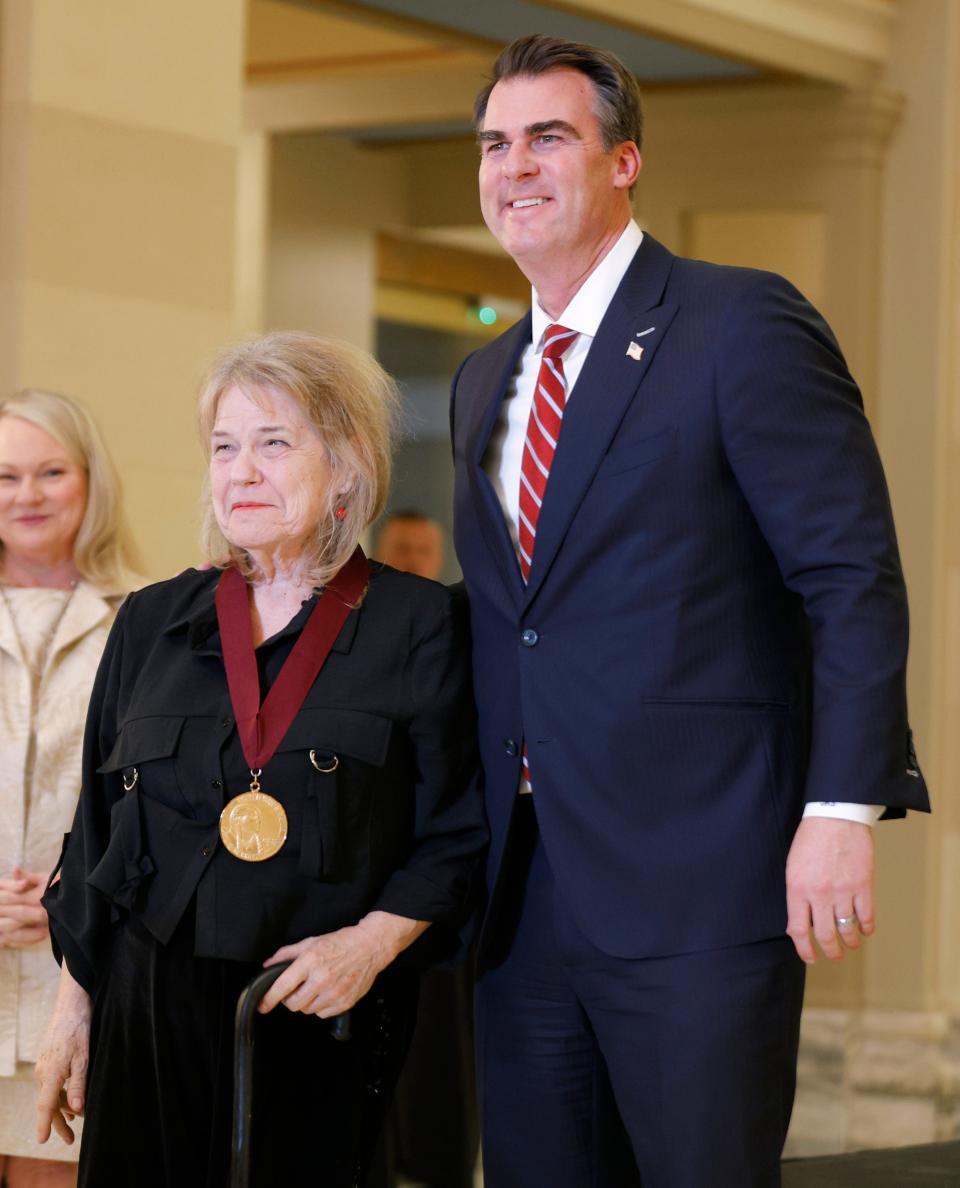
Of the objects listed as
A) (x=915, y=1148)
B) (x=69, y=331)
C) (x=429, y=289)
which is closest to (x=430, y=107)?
(x=429, y=289)

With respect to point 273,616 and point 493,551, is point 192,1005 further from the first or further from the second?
point 493,551

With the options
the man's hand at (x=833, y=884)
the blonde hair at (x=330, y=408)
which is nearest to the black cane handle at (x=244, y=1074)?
the blonde hair at (x=330, y=408)

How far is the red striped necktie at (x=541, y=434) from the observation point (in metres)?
2.81

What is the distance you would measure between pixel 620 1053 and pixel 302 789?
1.88ft

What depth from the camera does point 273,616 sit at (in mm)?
2895

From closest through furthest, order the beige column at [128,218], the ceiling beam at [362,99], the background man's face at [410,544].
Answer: the beige column at [128,218]
the background man's face at [410,544]
the ceiling beam at [362,99]

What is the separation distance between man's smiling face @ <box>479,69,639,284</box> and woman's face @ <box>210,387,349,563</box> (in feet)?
1.38

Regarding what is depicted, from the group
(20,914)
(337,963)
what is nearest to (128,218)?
(20,914)

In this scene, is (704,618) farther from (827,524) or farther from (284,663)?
(284,663)

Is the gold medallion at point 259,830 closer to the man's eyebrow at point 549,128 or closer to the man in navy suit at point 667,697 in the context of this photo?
the man in navy suit at point 667,697

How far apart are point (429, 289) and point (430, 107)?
286 centimetres

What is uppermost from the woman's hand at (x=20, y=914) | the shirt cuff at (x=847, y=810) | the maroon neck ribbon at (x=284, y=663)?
the maroon neck ribbon at (x=284, y=663)

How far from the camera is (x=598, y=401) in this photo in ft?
8.99

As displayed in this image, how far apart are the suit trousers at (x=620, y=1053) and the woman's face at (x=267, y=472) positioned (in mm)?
540
